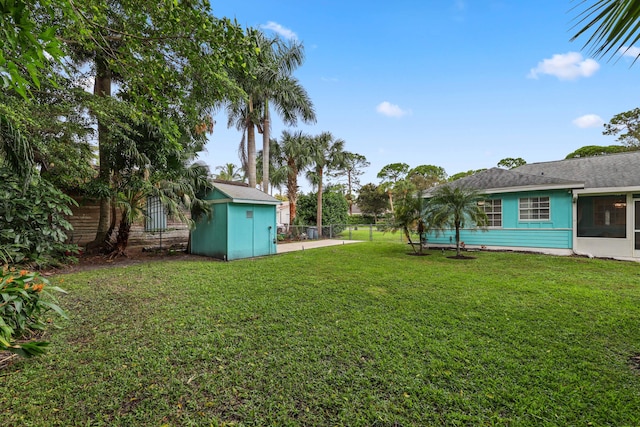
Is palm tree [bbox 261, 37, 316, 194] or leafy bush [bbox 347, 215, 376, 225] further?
leafy bush [bbox 347, 215, 376, 225]

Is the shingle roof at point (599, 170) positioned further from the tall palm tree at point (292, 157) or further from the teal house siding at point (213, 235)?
the teal house siding at point (213, 235)

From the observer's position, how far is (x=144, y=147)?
7.83m

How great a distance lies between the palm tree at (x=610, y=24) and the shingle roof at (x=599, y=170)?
10330 millimetres

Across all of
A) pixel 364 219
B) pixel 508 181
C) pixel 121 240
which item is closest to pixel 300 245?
pixel 121 240

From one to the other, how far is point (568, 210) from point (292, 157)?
13002mm

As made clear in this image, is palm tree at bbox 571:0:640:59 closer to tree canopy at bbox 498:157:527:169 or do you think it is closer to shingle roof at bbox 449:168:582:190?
shingle roof at bbox 449:168:582:190

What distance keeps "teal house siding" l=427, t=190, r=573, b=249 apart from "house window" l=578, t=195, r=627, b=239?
0.45 meters

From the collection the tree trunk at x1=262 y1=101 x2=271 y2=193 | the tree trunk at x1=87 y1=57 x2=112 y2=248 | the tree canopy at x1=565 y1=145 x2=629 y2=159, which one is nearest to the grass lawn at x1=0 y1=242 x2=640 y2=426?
the tree trunk at x1=87 y1=57 x2=112 y2=248

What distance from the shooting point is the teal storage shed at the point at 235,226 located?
27.9 ft

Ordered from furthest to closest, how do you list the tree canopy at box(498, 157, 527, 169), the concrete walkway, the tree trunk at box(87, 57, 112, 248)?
the tree canopy at box(498, 157, 527, 169) < the concrete walkway < the tree trunk at box(87, 57, 112, 248)

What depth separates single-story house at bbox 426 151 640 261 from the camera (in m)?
8.23

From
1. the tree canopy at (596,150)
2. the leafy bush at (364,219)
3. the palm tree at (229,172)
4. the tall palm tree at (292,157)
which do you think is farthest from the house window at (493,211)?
the palm tree at (229,172)

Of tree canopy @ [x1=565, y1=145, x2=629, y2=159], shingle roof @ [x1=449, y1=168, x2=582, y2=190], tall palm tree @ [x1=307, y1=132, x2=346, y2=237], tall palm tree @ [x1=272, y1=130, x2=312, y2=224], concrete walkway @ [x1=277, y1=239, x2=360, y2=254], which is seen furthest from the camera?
tree canopy @ [x1=565, y1=145, x2=629, y2=159]

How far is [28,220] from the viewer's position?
5.68 metres
